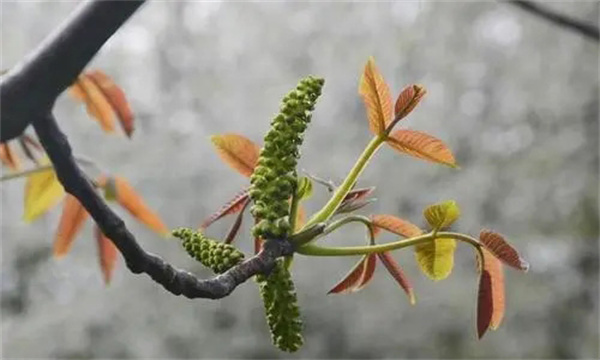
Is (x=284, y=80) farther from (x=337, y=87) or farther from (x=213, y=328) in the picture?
(x=213, y=328)

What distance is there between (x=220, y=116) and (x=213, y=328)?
2.52 feet

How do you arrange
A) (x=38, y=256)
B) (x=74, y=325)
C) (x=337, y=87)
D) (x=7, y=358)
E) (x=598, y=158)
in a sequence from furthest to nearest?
(x=337, y=87) < (x=598, y=158) < (x=38, y=256) < (x=74, y=325) < (x=7, y=358)

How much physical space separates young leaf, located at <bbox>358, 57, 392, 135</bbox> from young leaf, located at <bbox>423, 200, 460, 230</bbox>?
0.03 meters

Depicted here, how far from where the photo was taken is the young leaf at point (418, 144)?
1.04 feet

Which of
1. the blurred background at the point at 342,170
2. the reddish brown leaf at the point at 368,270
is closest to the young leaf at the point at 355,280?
the reddish brown leaf at the point at 368,270

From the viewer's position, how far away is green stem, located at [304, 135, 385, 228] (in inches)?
12.1

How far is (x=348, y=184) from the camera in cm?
32

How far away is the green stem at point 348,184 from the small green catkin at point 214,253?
0.03 metres

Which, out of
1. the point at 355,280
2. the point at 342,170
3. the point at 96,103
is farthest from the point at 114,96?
the point at 342,170

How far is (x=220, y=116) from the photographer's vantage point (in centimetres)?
276

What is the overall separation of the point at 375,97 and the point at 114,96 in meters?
0.15

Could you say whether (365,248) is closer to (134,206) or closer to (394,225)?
(394,225)

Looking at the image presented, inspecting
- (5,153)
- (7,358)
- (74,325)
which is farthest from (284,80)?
(5,153)

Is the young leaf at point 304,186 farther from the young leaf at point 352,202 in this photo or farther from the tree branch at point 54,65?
the tree branch at point 54,65
